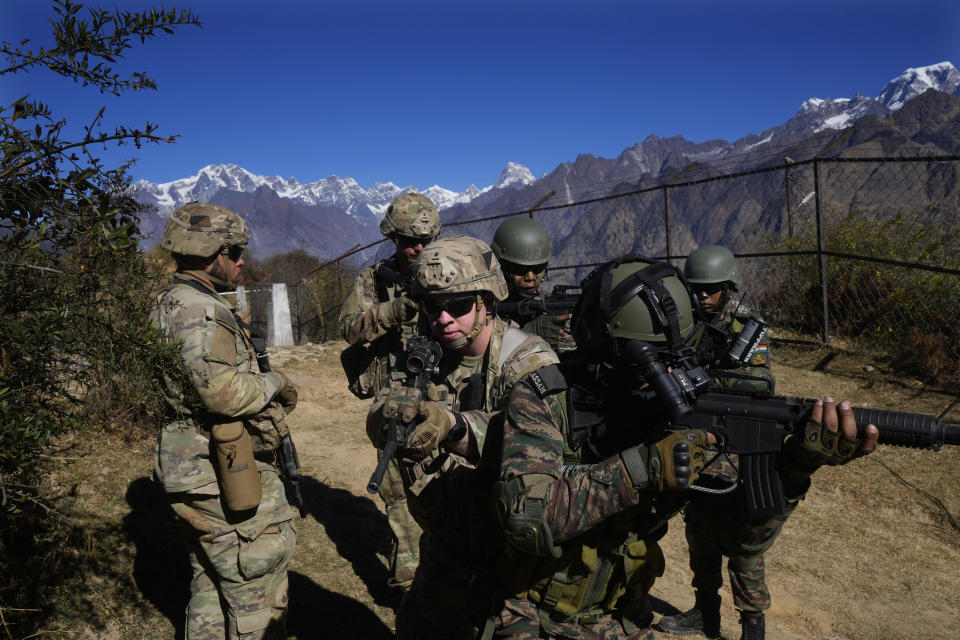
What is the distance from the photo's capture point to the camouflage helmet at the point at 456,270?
242 cm

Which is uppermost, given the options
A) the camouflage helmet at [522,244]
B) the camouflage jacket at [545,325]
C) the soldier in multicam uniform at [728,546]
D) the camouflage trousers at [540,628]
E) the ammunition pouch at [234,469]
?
the camouflage helmet at [522,244]

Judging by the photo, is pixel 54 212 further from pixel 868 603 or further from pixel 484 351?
pixel 868 603

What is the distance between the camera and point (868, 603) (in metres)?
4.17

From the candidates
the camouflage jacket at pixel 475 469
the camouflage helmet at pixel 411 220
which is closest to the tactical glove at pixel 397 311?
the camouflage helmet at pixel 411 220

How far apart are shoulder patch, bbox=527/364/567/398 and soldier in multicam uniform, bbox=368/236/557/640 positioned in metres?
0.11

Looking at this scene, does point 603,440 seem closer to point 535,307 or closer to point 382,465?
point 382,465

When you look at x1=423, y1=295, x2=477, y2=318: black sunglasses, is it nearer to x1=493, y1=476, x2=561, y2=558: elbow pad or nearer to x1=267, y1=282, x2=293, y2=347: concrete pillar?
x1=493, y1=476, x2=561, y2=558: elbow pad

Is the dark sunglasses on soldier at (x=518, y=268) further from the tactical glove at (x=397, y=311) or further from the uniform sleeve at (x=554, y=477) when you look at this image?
the uniform sleeve at (x=554, y=477)

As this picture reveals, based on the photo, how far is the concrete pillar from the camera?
13754mm

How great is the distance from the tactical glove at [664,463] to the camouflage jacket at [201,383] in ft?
5.93

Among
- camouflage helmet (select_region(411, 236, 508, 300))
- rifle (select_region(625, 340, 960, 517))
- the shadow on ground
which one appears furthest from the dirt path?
camouflage helmet (select_region(411, 236, 508, 300))

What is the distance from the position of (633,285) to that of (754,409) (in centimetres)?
65

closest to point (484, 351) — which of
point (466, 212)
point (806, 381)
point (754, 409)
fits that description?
point (754, 409)

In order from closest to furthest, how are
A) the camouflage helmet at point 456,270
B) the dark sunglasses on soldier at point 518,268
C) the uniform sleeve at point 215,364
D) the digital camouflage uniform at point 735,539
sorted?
1. the camouflage helmet at point 456,270
2. the uniform sleeve at point 215,364
3. the digital camouflage uniform at point 735,539
4. the dark sunglasses on soldier at point 518,268
